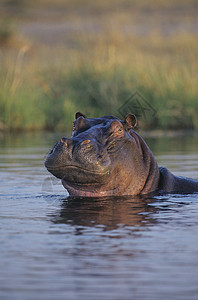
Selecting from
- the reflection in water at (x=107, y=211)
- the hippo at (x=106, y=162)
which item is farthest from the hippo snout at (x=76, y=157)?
the reflection in water at (x=107, y=211)

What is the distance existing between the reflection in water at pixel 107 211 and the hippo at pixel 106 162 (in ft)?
0.45

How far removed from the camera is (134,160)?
24.0ft

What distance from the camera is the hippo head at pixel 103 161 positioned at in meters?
6.67

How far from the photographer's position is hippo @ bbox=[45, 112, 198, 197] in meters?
6.68

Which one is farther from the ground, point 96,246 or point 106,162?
point 106,162

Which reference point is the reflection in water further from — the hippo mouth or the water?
the hippo mouth

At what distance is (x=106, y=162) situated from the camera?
6.81 meters

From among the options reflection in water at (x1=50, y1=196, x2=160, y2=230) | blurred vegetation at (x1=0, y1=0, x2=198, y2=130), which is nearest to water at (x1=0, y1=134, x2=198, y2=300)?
reflection in water at (x1=50, y1=196, x2=160, y2=230)

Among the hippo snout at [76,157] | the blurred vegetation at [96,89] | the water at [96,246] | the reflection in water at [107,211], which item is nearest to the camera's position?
the water at [96,246]

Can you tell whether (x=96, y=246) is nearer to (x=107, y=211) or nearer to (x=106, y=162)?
(x=107, y=211)

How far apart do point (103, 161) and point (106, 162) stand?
0.05 metres

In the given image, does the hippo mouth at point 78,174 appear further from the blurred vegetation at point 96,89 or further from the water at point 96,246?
the blurred vegetation at point 96,89

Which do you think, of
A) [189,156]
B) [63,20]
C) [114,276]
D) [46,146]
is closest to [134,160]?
[114,276]

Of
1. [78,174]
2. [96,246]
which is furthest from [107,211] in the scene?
[96,246]
